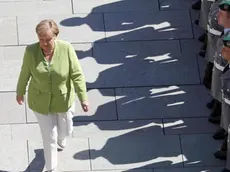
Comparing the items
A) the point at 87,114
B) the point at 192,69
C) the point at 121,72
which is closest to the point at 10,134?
the point at 87,114

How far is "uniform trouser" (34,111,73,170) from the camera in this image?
1064cm

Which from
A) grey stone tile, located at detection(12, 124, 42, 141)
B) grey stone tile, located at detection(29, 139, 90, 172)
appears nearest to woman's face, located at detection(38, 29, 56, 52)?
grey stone tile, located at detection(29, 139, 90, 172)

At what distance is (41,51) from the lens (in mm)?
10273

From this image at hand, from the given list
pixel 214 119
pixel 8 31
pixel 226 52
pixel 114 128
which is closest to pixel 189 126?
pixel 214 119

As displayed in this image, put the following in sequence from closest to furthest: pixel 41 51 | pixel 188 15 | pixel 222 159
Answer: pixel 41 51, pixel 222 159, pixel 188 15

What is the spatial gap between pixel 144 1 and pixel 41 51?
375cm

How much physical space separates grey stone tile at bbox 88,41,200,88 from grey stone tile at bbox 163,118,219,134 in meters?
0.71

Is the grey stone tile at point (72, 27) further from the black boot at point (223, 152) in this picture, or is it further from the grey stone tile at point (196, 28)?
the black boot at point (223, 152)

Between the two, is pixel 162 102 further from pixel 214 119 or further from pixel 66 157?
pixel 66 157

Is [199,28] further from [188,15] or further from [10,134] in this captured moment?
[10,134]

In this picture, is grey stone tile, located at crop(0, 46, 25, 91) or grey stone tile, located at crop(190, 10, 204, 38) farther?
grey stone tile, located at crop(190, 10, 204, 38)

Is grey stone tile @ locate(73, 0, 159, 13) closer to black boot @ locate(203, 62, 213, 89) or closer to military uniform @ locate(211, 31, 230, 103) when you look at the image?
black boot @ locate(203, 62, 213, 89)

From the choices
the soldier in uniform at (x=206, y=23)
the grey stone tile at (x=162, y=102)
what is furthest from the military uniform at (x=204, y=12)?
the grey stone tile at (x=162, y=102)

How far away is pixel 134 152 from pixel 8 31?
277cm
